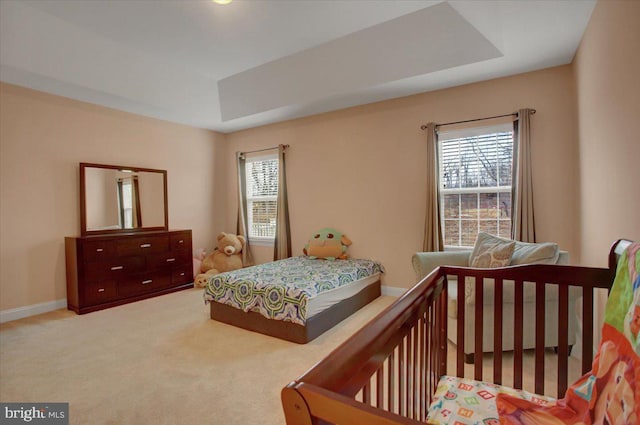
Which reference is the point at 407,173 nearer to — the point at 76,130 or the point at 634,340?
the point at 634,340

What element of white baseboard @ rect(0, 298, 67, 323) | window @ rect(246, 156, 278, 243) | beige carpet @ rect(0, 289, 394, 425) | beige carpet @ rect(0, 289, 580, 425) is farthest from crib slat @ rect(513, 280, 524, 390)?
white baseboard @ rect(0, 298, 67, 323)

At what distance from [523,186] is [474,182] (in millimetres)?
499

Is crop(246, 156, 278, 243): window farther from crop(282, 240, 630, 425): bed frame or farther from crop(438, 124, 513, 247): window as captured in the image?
crop(282, 240, 630, 425): bed frame

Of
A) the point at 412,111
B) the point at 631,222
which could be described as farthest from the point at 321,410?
the point at 412,111

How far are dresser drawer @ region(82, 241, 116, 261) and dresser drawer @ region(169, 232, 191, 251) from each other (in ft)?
2.40

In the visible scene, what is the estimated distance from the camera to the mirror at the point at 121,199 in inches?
148

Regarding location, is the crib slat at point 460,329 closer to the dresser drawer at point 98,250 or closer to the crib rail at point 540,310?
the crib rail at point 540,310

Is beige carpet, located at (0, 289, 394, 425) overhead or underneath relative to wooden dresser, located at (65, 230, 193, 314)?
underneath

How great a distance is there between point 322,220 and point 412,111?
187 centimetres

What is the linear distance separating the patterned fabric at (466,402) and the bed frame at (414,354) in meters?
0.05

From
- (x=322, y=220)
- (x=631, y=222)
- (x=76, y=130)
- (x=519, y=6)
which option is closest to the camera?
(x=631, y=222)

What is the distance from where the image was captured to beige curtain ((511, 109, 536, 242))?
3.00m

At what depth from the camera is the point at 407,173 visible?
3.76 metres

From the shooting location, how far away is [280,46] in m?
3.10
